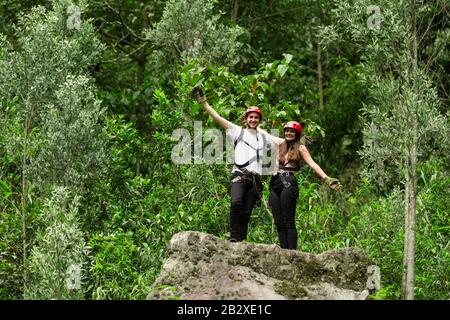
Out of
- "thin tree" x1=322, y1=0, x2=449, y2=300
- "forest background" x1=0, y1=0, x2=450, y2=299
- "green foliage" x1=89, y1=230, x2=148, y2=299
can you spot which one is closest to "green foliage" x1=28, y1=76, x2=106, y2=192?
"forest background" x1=0, y1=0, x2=450, y2=299

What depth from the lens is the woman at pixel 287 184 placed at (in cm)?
1038

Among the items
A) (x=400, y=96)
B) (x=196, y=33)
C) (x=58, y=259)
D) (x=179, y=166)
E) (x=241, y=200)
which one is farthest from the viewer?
(x=196, y=33)

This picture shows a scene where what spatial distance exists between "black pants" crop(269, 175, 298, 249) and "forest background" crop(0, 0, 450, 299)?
1.22m

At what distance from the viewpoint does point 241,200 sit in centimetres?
1036

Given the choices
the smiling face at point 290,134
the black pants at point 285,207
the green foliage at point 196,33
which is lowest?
the black pants at point 285,207

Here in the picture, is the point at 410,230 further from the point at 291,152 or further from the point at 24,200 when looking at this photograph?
the point at 24,200

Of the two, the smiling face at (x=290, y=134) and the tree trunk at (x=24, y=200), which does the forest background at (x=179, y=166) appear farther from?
the smiling face at (x=290, y=134)

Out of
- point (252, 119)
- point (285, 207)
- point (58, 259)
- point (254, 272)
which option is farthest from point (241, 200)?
point (58, 259)

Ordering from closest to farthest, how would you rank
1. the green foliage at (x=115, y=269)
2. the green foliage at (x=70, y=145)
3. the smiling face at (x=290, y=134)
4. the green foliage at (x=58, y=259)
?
the green foliage at (x=58, y=259) → the smiling face at (x=290, y=134) → the green foliage at (x=115, y=269) → the green foliage at (x=70, y=145)

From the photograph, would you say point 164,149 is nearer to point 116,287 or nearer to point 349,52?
point 116,287

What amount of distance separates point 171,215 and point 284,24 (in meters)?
7.62

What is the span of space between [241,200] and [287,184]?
512 millimetres

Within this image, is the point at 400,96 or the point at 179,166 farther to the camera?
the point at 179,166

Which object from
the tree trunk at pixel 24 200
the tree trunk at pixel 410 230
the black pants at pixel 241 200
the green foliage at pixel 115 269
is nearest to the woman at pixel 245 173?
the black pants at pixel 241 200
